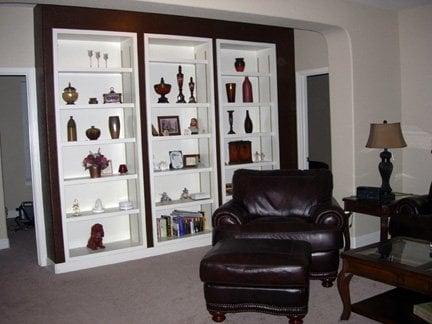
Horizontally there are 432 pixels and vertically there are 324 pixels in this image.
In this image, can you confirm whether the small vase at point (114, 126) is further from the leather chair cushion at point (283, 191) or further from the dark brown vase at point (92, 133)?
the leather chair cushion at point (283, 191)

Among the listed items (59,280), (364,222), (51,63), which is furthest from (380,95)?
(59,280)

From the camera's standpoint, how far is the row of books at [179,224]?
4.95m

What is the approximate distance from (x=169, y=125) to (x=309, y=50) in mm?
2068

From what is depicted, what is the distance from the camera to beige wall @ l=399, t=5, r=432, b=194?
15.9ft

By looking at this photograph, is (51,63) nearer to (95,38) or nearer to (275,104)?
(95,38)

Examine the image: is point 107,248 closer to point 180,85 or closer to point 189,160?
point 189,160

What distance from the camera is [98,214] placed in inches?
178

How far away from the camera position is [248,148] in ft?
18.1

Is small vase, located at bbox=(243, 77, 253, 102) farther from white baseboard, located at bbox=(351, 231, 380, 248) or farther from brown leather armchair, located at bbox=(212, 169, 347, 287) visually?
white baseboard, located at bbox=(351, 231, 380, 248)

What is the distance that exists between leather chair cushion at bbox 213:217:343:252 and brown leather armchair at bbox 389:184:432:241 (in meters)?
0.70

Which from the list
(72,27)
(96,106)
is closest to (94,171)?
(96,106)

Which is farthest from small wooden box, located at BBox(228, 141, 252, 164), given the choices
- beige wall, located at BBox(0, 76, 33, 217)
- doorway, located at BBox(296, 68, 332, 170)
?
beige wall, located at BBox(0, 76, 33, 217)

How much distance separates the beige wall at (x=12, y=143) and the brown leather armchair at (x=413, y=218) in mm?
5821

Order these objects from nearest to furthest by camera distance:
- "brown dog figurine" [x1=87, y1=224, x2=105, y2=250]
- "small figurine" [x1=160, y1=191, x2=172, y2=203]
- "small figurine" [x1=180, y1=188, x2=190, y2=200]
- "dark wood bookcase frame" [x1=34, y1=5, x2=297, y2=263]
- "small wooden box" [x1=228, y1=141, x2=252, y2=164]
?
"dark wood bookcase frame" [x1=34, y1=5, x2=297, y2=263] → "brown dog figurine" [x1=87, y1=224, x2=105, y2=250] → "small figurine" [x1=160, y1=191, x2=172, y2=203] → "small figurine" [x1=180, y1=188, x2=190, y2=200] → "small wooden box" [x1=228, y1=141, x2=252, y2=164]
